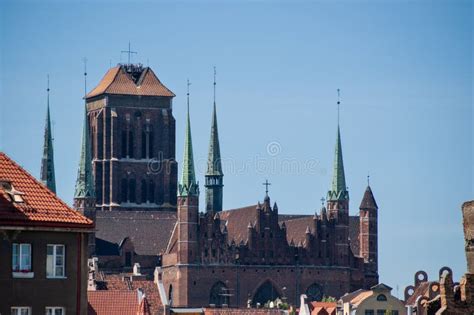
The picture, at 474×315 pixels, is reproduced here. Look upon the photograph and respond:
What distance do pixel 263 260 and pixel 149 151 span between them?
74.1 feet

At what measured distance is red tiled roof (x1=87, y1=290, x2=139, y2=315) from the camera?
220 ft

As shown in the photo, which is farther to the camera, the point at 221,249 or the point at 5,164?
the point at 221,249

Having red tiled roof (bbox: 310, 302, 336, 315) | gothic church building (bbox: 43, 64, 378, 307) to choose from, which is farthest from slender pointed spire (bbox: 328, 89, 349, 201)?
red tiled roof (bbox: 310, 302, 336, 315)

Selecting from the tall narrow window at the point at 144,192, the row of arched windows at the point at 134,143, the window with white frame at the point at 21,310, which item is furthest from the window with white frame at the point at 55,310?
the row of arched windows at the point at 134,143

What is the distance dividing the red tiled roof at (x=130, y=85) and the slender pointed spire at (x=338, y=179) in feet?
58.4

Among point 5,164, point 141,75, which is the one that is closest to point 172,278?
point 141,75

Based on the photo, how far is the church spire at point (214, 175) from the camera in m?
173

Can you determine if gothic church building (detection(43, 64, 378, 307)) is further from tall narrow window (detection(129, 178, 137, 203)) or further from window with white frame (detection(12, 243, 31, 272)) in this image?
window with white frame (detection(12, 243, 31, 272))

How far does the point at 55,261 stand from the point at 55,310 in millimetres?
886

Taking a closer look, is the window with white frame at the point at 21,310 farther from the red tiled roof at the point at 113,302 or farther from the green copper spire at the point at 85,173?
the green copper spire at the point at 85,173

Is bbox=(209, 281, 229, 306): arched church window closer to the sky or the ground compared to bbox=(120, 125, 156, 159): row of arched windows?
closer to the ground

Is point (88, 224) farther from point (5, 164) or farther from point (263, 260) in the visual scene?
point (263, 260)

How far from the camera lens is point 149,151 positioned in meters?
176

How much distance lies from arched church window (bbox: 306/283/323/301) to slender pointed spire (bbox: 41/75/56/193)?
24024 mm
